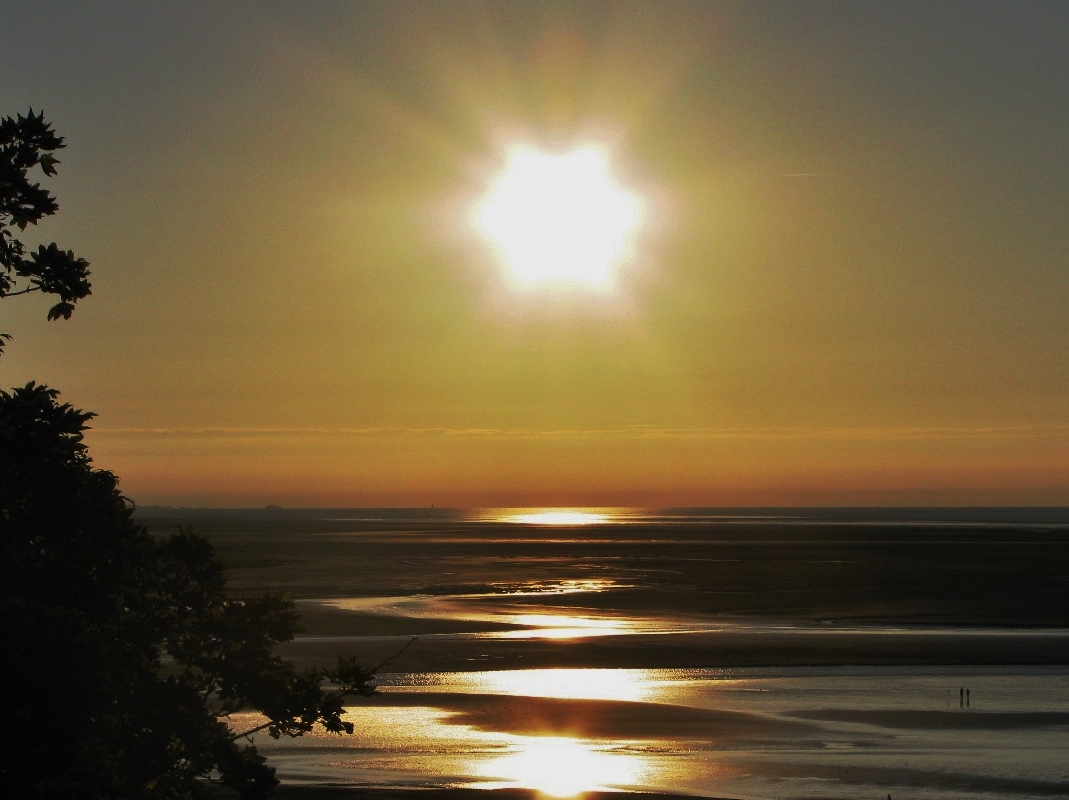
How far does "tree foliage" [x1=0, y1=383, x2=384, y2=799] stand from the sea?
526cm

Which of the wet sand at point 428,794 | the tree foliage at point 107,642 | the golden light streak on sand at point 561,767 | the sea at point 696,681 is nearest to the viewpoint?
the tree foliage at point 107,642

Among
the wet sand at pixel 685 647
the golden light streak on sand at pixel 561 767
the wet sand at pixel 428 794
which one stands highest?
the wet sand at pixel 685 647

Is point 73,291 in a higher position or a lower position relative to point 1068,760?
higher

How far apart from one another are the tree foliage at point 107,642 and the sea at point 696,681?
526 cm

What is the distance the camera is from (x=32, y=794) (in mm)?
11109

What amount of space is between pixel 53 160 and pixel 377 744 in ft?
67.4

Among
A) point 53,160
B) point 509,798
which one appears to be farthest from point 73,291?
point 509,798

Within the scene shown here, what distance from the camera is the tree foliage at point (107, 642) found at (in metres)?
11.5

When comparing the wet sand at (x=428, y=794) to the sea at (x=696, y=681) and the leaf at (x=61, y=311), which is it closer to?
the sea at (x=696, y=681)

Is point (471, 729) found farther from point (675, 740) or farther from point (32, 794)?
point (32, 794)

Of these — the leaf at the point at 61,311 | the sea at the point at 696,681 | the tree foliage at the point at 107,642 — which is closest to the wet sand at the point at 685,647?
the sea at the point at 696,681

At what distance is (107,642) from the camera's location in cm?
1285

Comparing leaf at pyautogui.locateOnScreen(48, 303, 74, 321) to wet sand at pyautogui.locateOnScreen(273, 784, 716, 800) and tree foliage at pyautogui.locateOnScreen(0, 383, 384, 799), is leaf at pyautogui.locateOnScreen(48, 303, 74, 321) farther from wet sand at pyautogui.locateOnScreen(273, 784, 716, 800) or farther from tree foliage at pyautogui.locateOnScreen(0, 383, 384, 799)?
wet sand at pyautogui.locateOnScreen(273, 784, 716, 800)

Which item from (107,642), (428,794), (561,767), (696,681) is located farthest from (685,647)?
(107,642)
